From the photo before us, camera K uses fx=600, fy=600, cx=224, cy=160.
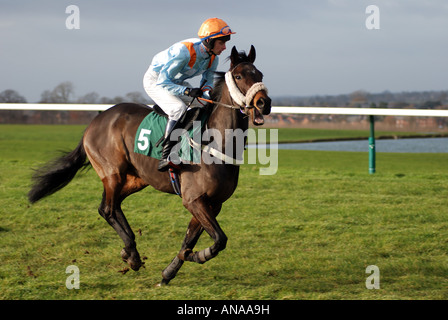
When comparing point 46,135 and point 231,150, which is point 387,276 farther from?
point 46,135

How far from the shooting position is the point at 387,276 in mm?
4379

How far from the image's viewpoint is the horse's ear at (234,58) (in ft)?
12.6

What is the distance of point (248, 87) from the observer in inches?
149

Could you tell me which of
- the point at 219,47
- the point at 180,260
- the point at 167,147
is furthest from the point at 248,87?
the point at 180,260

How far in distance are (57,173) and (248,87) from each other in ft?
7.08

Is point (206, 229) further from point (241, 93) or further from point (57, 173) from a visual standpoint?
point (57, 173)

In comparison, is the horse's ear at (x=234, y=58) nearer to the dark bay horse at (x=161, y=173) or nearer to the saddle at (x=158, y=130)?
the dark bay horse at (x=161, y=173)

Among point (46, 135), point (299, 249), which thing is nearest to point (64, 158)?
point (299, 249)

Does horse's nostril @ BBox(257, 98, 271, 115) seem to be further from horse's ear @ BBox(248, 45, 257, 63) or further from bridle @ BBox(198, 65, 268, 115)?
horse's ear @ BBox(248, 45, 257, 63)

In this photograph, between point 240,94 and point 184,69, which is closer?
point 240,94

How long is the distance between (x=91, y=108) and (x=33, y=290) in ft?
19.8

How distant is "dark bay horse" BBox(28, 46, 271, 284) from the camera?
3.85 m

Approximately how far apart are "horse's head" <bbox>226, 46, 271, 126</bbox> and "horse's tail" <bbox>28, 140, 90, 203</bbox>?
183 cm
